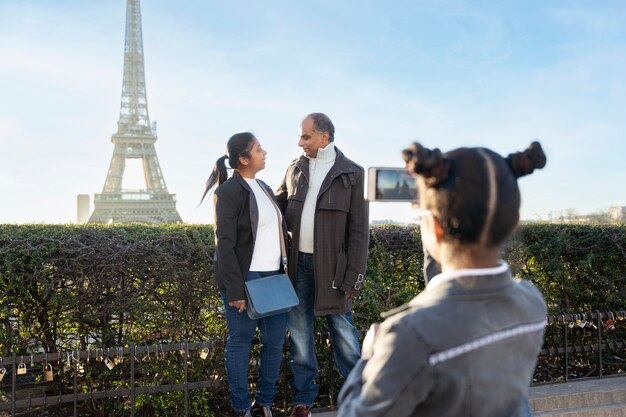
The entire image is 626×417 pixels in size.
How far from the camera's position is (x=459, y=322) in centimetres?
135

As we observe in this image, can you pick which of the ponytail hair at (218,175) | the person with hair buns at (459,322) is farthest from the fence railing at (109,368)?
the person with hair buns at (459,322)

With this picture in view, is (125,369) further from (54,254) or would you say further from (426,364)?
(426,364)

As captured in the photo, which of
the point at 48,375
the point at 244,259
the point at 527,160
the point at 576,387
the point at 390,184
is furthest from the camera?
the point at 576,387

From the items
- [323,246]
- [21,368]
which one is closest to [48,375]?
[21,368]

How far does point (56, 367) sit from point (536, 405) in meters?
3.45

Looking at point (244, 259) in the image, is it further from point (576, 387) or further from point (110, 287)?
point (576, 387)

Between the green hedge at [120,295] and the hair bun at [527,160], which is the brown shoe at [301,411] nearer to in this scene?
the green hedge at [120,295]

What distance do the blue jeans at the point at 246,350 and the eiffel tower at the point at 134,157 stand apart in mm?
28900

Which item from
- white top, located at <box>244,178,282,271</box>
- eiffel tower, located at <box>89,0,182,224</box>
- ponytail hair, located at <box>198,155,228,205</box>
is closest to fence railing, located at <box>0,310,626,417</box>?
white top, located at <box>244,178,282,271</box>

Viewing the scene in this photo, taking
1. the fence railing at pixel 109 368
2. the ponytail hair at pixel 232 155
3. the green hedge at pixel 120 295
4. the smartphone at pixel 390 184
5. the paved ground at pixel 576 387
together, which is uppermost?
the ponytail hair at pixel 232 155

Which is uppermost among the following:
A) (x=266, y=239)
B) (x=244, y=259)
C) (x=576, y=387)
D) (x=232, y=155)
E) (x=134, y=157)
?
(x=134, y=157)

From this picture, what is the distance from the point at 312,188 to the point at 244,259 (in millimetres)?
652

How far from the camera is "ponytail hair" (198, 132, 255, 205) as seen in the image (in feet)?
12.5

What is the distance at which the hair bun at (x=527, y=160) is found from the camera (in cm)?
158
